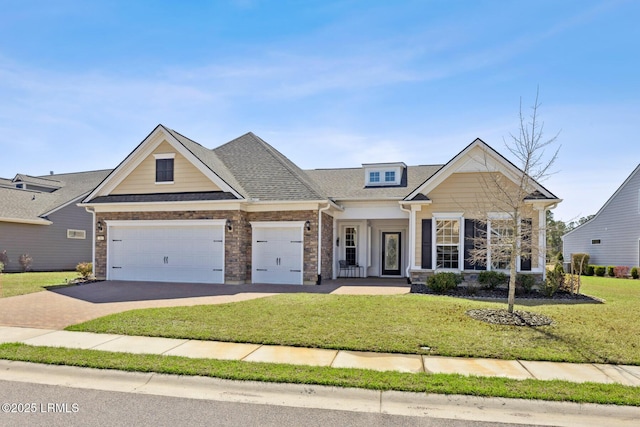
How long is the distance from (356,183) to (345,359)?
15.0m

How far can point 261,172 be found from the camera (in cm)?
1842

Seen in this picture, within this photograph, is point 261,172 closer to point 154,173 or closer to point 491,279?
point 154,173

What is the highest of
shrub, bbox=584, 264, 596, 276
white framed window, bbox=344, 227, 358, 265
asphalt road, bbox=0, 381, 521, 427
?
white framed window, bbox=344, 227, 358, 265

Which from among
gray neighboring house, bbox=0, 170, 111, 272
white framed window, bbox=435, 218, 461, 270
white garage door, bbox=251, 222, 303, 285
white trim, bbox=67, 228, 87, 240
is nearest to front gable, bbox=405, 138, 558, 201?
white framed window, bbox=435, 218, 461, 270

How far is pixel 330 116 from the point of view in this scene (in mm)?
15500

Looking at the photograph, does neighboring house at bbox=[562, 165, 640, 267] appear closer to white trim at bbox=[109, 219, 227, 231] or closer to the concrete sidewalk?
the concrete sidewalk

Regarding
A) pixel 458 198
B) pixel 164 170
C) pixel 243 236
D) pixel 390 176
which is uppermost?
pixel 390 176

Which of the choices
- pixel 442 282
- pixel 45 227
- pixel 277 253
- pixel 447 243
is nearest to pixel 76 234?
pixel 45 227

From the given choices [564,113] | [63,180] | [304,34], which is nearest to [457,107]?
[564,113]

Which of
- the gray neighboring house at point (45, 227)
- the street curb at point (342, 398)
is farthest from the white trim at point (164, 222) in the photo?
the street curb at point (342, 398)

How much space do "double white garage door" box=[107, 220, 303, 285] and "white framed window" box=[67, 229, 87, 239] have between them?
1062cm

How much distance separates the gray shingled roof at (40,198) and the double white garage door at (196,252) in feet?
32.2

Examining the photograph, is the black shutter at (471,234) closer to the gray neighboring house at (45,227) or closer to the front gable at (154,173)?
the front gable at (154,173)

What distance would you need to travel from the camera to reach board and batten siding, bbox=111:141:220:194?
17.0 m
